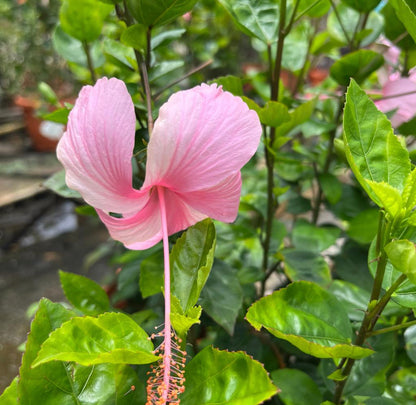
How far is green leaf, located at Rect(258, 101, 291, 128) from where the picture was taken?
22.2 inches

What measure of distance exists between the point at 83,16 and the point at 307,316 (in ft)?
1.82

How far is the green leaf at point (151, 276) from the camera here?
56 cm

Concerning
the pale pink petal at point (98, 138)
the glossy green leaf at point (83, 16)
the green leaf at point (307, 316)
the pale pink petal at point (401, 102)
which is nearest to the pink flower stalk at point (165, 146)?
the pale pink petal at point (98, 138)

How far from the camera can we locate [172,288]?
1.51 feet

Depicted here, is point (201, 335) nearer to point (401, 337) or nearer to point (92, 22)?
point (401, 337)

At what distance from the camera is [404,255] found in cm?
35

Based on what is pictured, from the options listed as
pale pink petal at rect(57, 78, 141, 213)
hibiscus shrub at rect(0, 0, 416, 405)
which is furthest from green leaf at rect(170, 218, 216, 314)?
pale pink petal at rect(57, 78, 141, 213)

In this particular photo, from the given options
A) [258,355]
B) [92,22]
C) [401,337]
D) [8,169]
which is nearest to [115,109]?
[92,22]

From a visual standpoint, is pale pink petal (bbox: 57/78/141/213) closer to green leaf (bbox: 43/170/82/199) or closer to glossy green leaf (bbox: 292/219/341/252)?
green leaf (bbox: 43/170/82/199)

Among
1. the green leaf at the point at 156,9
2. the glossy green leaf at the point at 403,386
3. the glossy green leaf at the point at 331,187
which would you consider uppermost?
the green leaf at the point at 156,9

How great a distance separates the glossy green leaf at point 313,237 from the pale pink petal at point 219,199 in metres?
0.36

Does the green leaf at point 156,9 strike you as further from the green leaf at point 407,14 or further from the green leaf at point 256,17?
the green leaf at point 407,14

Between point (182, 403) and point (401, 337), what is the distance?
47 centimetres

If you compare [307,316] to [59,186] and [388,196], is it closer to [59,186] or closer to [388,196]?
[388,196]
